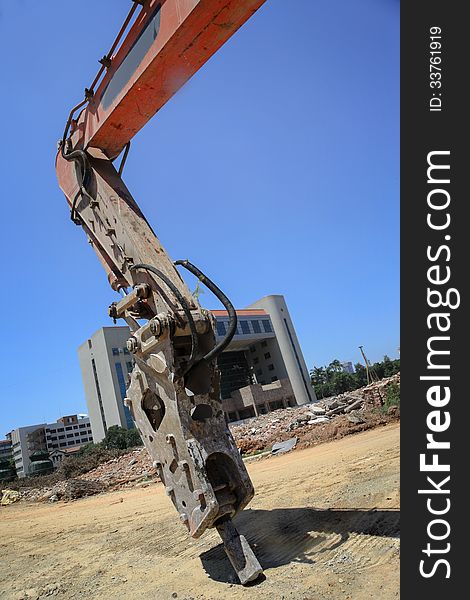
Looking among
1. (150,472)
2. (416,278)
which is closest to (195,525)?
(416,278)

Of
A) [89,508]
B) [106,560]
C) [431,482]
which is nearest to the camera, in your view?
[431,482]

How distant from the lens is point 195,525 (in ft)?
12.4

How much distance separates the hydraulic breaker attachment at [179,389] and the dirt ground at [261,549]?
515 millimetres

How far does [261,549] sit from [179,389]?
1947mm

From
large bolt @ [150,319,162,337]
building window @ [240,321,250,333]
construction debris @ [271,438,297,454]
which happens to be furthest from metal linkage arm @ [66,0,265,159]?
building window @ [240,321,250,333]

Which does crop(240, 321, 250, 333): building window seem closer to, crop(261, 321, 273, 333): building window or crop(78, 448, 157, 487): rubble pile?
crop(261, 321, 273, 333): building window

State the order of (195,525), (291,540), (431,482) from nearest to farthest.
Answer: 1. (431,482)
2. (195,525)
3. (291,540)

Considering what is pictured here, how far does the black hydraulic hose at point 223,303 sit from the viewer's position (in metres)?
3.99

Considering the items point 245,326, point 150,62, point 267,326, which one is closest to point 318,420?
point 150,62

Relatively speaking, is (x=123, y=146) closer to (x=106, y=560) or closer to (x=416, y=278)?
(x=416, y=278)

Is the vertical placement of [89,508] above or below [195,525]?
below

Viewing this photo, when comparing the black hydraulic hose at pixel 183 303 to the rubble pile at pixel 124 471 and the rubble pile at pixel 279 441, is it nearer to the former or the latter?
the rubble pile at pixel 279 441

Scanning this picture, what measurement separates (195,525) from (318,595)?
1108 mm

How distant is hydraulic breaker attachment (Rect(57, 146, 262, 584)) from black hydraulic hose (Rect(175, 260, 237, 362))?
0.01 m
